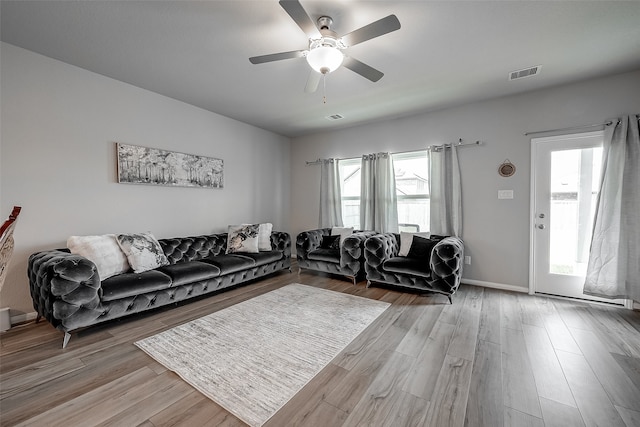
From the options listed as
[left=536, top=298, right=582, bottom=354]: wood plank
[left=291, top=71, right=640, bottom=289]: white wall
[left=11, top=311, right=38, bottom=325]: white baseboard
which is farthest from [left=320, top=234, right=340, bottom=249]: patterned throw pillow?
[left=11, top=311, right=38, bottom=325]: white baseboard

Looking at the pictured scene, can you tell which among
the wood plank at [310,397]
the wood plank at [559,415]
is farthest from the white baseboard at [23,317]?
the wood plank at [559,415]

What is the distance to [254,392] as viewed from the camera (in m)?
1.66

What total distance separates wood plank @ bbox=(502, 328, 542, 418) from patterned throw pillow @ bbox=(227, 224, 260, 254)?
3.31 meters

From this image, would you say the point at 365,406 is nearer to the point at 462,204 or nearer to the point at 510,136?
the point at 462,204

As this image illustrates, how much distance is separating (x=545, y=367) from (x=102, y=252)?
4134mm

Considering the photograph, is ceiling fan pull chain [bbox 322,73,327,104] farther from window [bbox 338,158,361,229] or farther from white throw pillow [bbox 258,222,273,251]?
white throw pillow [bbox 258,222,273,251]

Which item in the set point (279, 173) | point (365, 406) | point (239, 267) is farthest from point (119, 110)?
point (365, 406)

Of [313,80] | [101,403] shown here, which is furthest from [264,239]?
[101,403]

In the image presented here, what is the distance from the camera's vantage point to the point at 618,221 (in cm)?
297

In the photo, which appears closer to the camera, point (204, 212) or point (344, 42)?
point (344, 42)

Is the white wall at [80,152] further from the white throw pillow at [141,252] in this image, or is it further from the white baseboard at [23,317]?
the white throw pillow at [141,252]

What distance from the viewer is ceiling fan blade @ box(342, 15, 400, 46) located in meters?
1.68

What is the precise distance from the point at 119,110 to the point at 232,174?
6.02 ft

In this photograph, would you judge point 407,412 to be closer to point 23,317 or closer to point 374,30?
point 374,30
